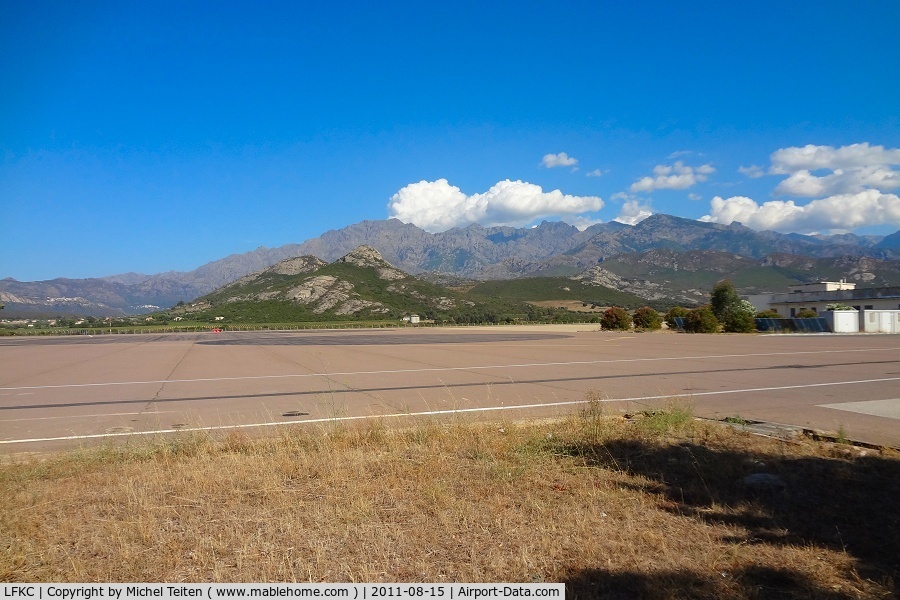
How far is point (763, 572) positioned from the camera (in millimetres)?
4062

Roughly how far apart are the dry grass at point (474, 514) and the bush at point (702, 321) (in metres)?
45.9

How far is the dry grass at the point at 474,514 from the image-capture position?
13.4 ft

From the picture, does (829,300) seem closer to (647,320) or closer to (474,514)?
(647,320)

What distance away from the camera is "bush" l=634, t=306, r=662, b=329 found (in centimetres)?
5706

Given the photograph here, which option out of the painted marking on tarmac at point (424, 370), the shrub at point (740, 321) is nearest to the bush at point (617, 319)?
the shrub at point (740, 321)

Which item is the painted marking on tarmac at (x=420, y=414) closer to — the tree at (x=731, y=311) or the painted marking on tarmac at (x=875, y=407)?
the painted marking on tarmac at (x=875, y=407)

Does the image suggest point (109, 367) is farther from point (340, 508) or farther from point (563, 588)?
point (563, 588)

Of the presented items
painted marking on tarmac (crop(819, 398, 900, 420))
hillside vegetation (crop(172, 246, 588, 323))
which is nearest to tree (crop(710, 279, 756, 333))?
painted marking on tarmac (crop(819, 398, 900, 420))

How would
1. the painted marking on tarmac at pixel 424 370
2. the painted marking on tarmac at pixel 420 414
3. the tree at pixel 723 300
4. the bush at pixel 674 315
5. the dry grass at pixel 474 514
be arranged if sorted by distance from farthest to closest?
the tree at pixel 723 300, the bush at pixel 674 315, the painted marking on tarmac at pixel 424 370, the painted marking on tarmac at pixel 420 414, the dry grass at pixel 474 514

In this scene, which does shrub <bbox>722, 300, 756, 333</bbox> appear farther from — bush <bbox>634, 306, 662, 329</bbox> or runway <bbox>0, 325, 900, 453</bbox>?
runway <bbox>0, 325, 900, 453</bbox>

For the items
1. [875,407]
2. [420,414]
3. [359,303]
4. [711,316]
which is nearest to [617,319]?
[711,316]

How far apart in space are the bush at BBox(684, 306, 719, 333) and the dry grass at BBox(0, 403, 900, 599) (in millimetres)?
45935

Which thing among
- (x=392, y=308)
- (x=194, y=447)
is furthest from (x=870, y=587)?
(x=392, y=308)

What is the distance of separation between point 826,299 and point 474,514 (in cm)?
8271
